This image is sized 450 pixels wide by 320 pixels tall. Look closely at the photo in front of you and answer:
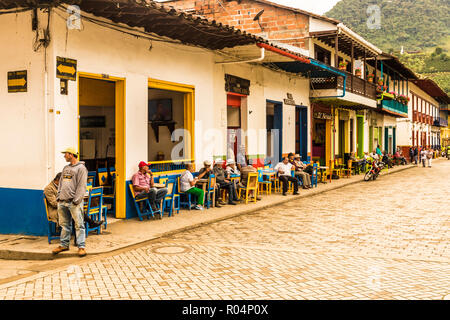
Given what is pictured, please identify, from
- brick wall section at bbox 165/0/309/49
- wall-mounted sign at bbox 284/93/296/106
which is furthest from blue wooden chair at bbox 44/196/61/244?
brick wall section at bbox 165/0/309/49

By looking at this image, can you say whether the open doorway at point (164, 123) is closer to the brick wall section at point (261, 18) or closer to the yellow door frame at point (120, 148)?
the yellow door frame at point (120, 148)

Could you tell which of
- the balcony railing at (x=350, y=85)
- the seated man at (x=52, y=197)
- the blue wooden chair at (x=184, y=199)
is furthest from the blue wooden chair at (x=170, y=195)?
the balcony railing at (x=350, y=85)

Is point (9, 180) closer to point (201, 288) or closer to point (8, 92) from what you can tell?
point (8, 92)

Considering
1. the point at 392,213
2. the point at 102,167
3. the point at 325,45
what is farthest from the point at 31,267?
the point at 325,45

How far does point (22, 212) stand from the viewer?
829 centimetres

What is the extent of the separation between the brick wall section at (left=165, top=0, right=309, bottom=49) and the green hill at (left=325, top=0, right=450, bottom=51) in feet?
110

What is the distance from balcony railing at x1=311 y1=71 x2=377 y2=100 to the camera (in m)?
19.3

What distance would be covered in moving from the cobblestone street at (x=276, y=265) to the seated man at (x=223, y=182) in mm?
1903

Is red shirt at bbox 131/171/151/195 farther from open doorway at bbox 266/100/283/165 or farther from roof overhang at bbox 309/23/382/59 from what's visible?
roof overhang at bbox 309/23/382/59

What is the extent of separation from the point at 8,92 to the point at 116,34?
7.86 feet

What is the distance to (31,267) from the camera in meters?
6.71

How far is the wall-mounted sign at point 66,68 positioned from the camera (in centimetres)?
824

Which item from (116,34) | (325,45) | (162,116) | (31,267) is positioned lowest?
(31,267)

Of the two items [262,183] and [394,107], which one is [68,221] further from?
[394,107]
